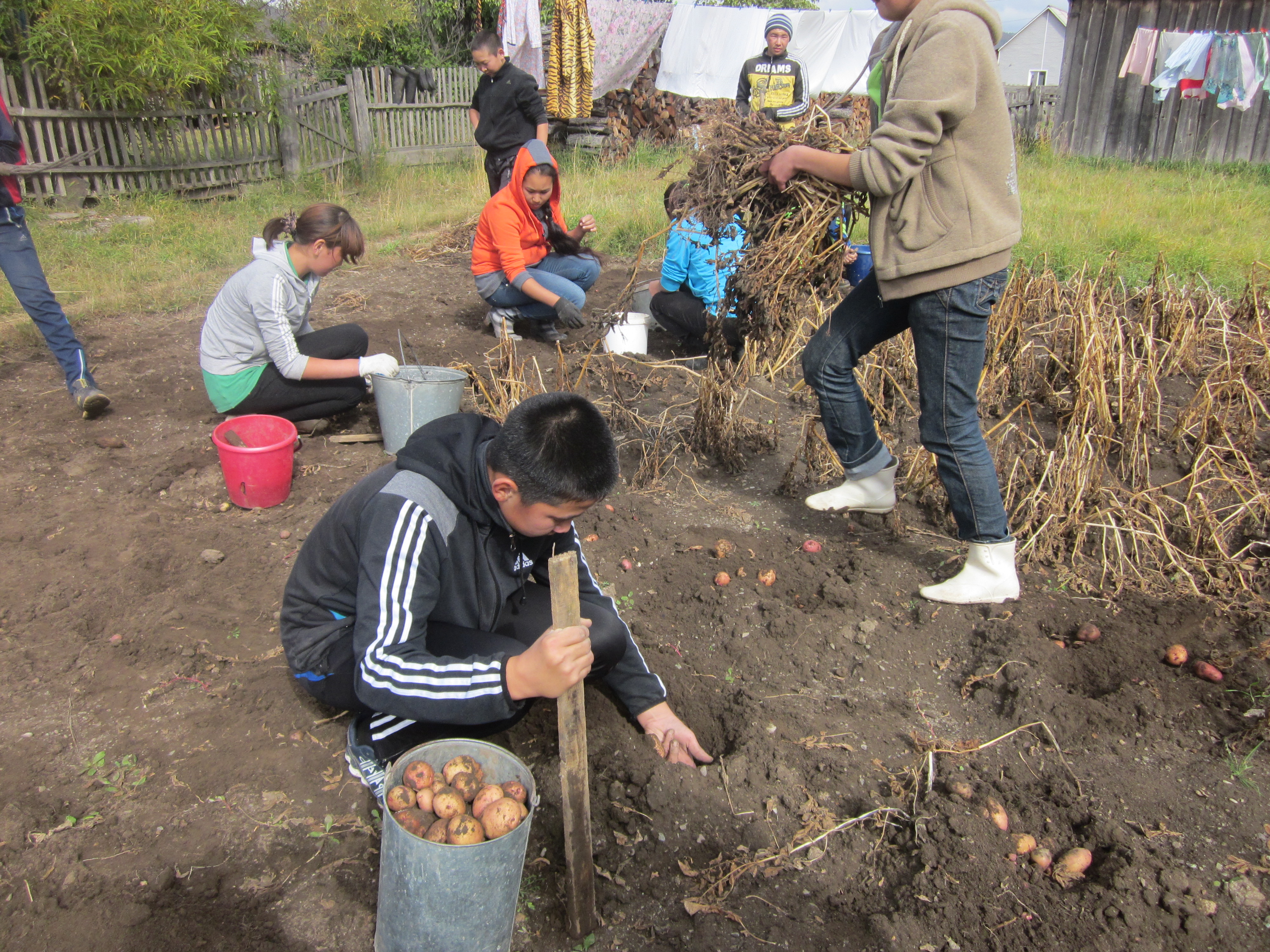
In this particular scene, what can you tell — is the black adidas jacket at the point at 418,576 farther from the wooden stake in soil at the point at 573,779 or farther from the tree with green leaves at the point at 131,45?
the tree with green leaves at the point at 131,45

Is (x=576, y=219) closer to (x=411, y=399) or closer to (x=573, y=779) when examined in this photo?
(x=411, y=399)

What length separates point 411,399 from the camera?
3611mm

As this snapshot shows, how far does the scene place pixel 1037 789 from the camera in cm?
204

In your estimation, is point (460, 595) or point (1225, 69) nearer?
point (460, 595)

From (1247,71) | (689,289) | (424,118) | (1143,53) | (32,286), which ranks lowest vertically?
(689,289)

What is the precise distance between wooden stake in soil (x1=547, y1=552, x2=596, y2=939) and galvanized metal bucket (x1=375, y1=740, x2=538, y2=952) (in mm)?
81

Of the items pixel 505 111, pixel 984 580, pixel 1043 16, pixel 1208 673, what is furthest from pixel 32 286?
pixel 1043 16

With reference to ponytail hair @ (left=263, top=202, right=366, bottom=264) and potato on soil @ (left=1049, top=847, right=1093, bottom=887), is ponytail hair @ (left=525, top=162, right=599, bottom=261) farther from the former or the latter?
potato on soil @ (left=1049, top=847, right=1093, bottom=887)

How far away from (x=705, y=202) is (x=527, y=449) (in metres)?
1.79

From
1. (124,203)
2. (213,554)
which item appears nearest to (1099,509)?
(213,554)

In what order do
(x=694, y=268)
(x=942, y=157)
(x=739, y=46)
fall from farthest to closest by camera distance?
1. (x=739, y=46)
2. (x=694, y=268)
3. (x=942, y=157)

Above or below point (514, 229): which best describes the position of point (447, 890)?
below

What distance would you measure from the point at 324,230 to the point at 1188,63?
11.5m

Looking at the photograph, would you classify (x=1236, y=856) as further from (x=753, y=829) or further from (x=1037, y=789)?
(x=753, y=829)
